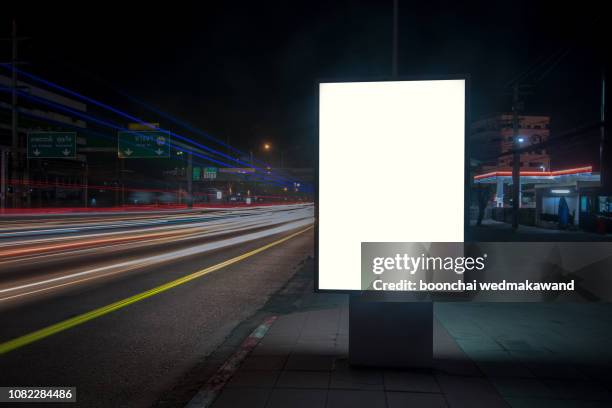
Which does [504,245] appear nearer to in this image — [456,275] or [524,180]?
[456,275]

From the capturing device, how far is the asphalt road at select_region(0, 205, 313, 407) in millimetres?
4715

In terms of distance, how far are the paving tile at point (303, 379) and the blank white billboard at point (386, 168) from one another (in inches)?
35.7

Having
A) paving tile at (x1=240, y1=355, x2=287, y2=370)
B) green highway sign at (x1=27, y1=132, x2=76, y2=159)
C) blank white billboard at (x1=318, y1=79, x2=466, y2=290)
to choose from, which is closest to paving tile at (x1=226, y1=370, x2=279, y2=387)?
paving tile at (x1=240, y1=355, x2=287, y2=370)

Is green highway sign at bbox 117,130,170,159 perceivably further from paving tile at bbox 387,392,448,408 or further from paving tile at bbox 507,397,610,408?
paving tile at bbox 507,397,610,408

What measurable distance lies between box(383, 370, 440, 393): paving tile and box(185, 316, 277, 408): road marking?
155 cm

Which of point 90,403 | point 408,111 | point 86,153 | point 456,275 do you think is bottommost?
point 90,403

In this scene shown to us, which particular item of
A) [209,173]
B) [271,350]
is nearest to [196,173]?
[209,173]

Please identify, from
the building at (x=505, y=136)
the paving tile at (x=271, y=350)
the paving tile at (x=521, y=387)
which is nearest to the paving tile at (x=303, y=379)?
the paving tile at (x=271, y=350)

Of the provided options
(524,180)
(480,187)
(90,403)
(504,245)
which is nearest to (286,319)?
(90,403)

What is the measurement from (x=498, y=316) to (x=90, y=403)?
567 cm

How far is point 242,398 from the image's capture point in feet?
12.5

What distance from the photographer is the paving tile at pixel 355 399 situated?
12.1 feet

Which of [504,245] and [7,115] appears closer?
[504,245]

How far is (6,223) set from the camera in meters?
24.0
